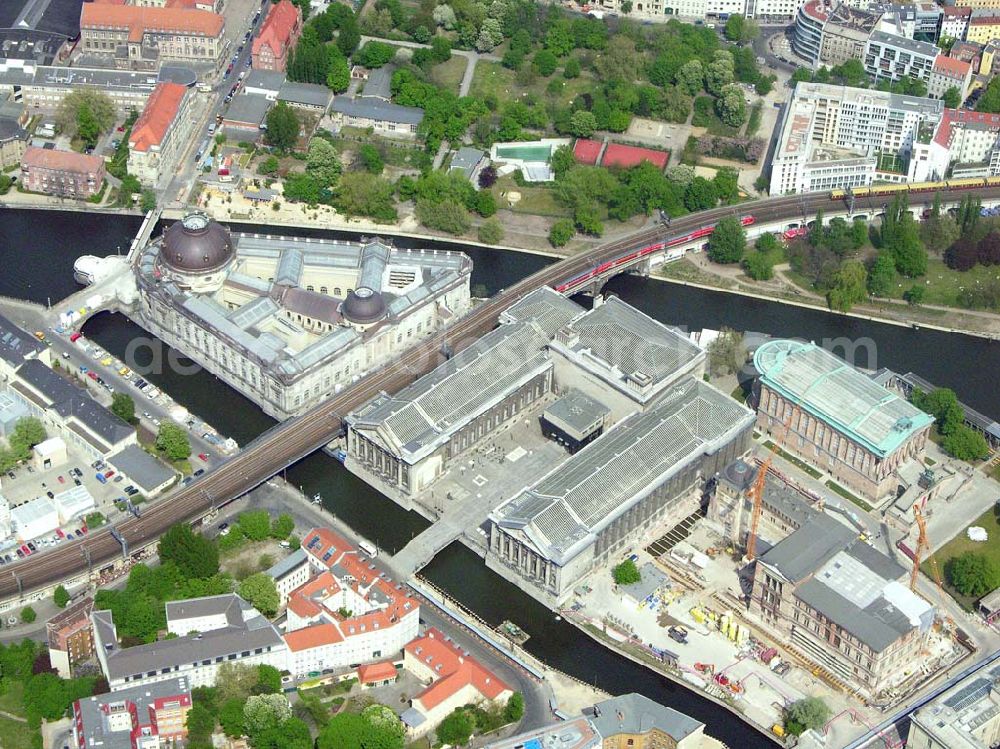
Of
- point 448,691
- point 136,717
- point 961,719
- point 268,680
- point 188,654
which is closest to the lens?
point 136,717

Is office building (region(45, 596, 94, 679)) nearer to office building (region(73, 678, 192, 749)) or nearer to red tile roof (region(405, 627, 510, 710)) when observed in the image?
office building (region(73, 678, 192, 749))

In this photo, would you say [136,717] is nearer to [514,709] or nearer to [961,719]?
[514,709]

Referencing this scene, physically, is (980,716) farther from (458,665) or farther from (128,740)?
(128,740)

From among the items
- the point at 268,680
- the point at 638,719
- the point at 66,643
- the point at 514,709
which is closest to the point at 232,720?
the point at 268,680

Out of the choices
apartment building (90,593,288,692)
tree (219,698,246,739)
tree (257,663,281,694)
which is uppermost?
apartment building (90,593,288,692)

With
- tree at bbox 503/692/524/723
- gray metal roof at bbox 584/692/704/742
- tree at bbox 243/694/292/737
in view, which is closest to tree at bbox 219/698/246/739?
tree at bbox 243/694/292/737

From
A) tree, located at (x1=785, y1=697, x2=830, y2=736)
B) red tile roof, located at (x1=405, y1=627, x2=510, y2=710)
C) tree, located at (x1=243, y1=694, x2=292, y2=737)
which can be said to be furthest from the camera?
tree, located at (x1=785, y1=697, x2=830, y2=736)

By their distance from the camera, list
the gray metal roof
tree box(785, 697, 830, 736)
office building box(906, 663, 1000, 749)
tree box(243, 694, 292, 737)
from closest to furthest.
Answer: tree box(243, 694, 292, 737), office building box(906, 663, 1000, 749), the gray metal roof, tree box(785, 697, 830, 736)
